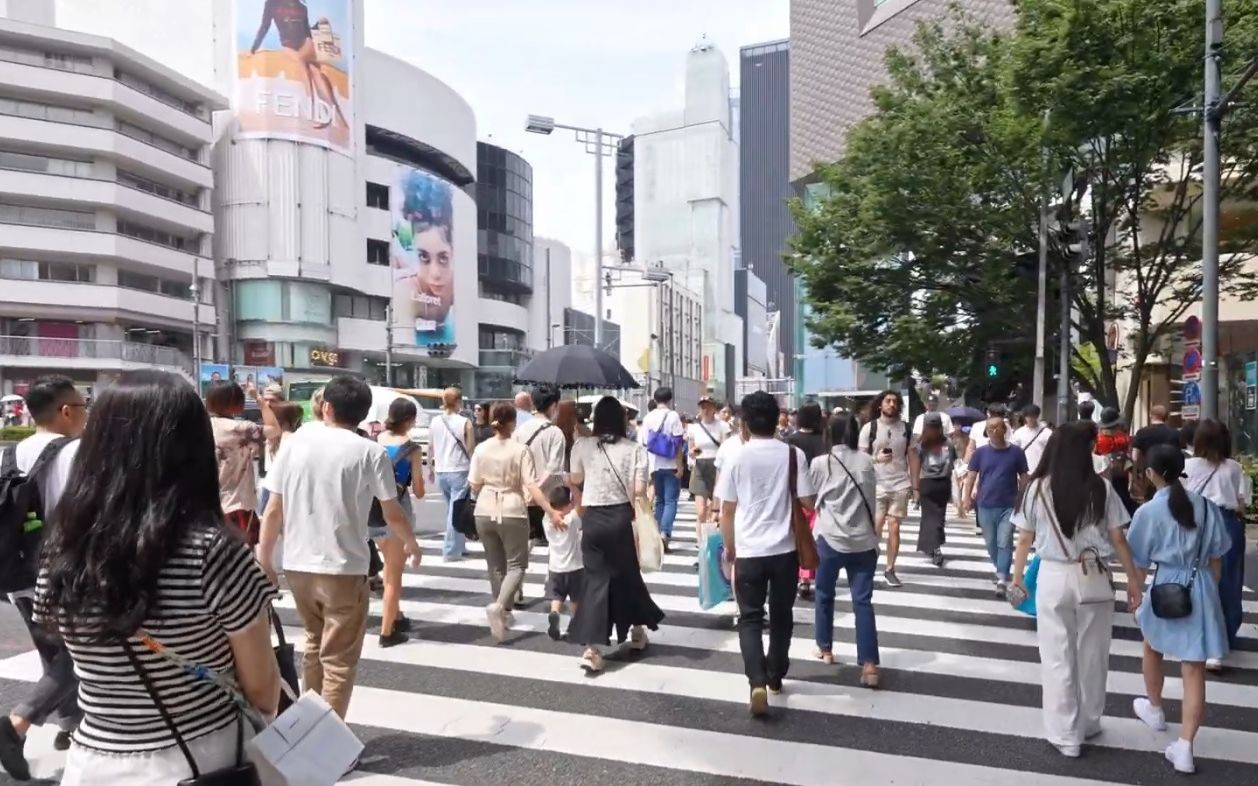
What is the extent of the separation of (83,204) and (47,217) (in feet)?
5.34

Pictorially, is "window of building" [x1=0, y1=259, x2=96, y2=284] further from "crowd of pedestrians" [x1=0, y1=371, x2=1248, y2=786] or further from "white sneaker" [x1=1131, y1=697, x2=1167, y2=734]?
"white sneaker" [x1=1131, y1=697, x2=1167, y2=734]

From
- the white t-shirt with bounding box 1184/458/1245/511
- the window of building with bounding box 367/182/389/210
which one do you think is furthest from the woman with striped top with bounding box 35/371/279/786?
the window of building with bounding box 367/182/389/210

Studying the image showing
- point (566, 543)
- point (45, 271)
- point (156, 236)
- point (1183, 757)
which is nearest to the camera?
point (1183, 757)

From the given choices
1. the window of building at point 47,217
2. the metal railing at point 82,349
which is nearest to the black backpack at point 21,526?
the metal railing at point 82,349

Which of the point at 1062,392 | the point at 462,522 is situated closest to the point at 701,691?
the point at 462,522

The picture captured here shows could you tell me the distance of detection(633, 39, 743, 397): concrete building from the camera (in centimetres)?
12988

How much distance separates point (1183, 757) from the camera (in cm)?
414

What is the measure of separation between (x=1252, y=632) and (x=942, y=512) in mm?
2952

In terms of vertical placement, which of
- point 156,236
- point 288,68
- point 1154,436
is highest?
point 288,68

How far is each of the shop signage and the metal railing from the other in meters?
8.57

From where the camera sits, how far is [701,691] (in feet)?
17.6

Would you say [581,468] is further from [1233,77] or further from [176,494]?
[1233,77]

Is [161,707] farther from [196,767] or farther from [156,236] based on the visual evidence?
[156,236]

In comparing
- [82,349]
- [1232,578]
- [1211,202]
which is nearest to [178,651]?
[1232,578]
